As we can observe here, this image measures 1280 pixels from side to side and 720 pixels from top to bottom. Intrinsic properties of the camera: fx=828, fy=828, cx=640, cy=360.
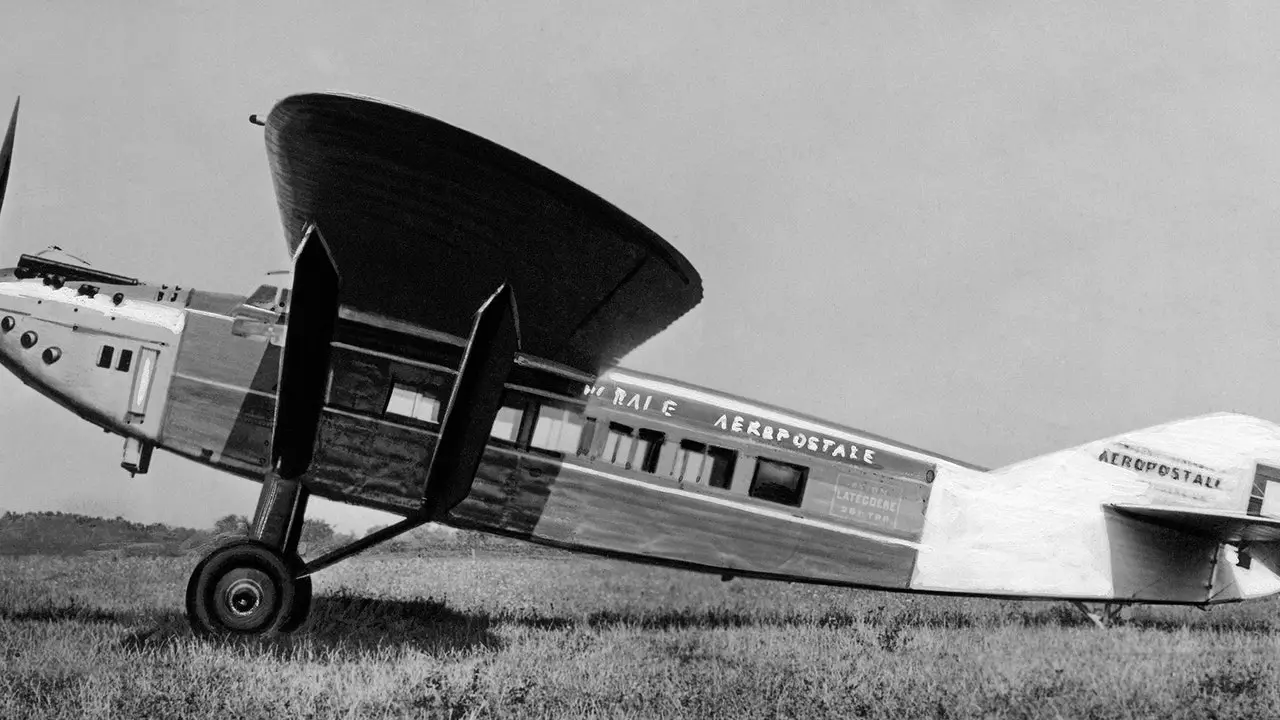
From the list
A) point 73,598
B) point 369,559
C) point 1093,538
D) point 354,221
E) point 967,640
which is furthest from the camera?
point 369,559

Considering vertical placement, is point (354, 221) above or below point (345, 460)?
above

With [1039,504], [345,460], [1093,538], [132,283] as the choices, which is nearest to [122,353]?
[132,283]

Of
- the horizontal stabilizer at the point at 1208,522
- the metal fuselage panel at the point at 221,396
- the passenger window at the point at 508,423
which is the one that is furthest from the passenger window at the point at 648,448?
the horizontal stabilizer at the point at 1208,522

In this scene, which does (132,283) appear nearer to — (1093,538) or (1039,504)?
(1039,504)

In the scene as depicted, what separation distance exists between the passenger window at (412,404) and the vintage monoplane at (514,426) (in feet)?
0.08

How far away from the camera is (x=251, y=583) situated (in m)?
5.52

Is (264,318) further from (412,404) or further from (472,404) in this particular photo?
(472,404)

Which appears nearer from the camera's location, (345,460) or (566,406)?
(345,460)

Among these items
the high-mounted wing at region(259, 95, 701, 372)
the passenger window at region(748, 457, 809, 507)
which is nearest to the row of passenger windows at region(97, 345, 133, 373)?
the high-mounted wing at region(259, 95, 701, 372)

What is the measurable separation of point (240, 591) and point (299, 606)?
72 centimetres

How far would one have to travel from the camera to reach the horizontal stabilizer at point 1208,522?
7.49 m

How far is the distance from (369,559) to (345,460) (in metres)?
8.15

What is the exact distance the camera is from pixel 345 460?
631 centimetres

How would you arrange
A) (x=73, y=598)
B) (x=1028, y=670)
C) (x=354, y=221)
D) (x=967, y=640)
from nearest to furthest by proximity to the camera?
(x=354, y=221)
(x=1028, y=670)
(x=967, y=640)
(x=73, y=598)
